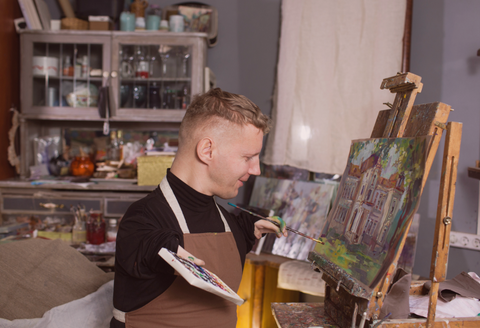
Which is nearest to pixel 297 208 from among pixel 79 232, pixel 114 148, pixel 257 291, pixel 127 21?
pixel 257 291

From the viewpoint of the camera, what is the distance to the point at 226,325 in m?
1.08

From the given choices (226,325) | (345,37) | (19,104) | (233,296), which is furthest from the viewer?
(19,104)

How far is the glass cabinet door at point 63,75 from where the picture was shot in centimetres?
273

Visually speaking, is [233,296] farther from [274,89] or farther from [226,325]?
[274,89]

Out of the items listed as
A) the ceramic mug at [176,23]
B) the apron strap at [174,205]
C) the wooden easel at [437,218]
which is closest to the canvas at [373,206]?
the wooden easel at [437,218]

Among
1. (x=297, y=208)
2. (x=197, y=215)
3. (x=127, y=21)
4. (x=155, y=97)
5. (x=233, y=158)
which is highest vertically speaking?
(x=127, y=21)

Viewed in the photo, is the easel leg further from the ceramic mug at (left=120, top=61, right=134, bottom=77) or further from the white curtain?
the ceramic mug at (left=120, top=61, right=134, bottom=77)

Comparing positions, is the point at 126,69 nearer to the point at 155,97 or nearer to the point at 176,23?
the point at 155,97

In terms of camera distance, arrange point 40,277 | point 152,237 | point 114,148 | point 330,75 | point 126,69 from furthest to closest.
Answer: point 114,148 → point 126,69 → point 330,75 → point 40,277 → point 152,237

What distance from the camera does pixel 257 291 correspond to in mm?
2199

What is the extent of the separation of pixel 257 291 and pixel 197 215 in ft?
4.14

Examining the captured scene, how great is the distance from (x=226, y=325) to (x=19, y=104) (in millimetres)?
2723

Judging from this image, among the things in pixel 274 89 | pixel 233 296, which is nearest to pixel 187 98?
pixel 274 89

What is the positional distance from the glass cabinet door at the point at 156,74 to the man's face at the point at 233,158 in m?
1.64
